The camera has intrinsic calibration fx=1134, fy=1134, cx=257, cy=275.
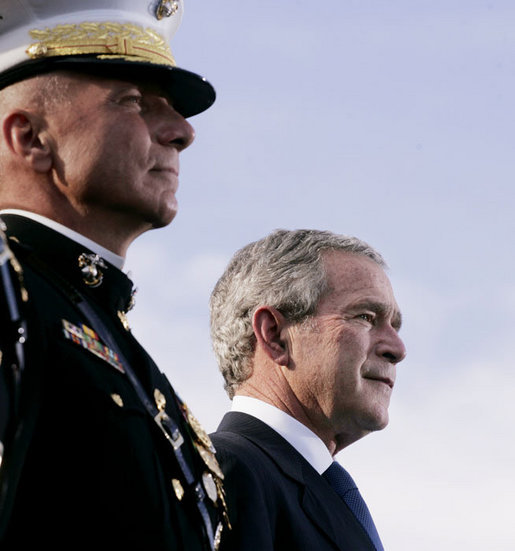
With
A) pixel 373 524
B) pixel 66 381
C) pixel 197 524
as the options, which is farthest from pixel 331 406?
pixel 66 381

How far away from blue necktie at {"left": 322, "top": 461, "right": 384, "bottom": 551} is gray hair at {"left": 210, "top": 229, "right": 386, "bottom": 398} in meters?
0.67

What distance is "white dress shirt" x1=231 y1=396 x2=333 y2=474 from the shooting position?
5469 mm

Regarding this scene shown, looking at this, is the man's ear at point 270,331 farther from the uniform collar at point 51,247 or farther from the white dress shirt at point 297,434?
the uniform collar at point 51,247

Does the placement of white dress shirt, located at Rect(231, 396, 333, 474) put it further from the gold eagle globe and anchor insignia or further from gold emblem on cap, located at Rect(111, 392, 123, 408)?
gold emblem on cap, located at Rect(111, 392, 123, 408)

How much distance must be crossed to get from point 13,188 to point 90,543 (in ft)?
4.22

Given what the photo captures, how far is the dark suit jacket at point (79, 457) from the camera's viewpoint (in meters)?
3.12

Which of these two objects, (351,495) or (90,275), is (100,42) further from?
(351,495)

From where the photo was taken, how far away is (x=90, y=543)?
10.4 feet

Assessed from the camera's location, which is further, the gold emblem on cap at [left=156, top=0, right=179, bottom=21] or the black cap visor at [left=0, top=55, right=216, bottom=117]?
the gold emblem on cap at [left=156, top=0, right=179, bottom=21]

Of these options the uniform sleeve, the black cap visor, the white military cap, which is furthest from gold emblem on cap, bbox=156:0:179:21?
the uniform sleeve

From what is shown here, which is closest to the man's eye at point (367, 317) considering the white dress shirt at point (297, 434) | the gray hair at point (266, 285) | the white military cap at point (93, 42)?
the gray hair at point (266, 285)

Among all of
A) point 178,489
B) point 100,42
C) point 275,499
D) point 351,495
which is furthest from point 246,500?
point 100,42

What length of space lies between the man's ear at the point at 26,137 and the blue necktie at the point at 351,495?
2425 millimetres

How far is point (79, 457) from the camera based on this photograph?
127 inches
